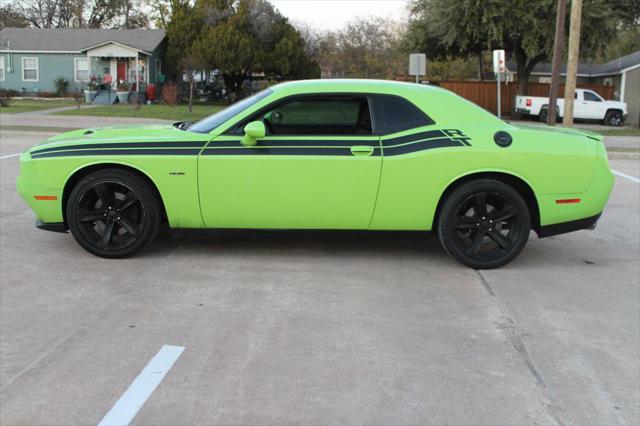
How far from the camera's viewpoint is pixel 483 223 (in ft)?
19.0

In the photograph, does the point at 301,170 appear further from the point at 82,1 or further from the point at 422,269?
the point at 82,1

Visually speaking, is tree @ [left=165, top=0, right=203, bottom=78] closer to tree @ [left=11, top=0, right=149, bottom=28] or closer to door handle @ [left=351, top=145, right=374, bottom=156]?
tree @ [left=11, top=0, right=149, bottom=28]

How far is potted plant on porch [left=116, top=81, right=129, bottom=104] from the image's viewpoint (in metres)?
38.8

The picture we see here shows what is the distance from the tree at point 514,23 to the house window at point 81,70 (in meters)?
21.8

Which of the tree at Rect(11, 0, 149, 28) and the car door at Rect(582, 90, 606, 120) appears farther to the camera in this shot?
the tree at Rect(11, 0, 149, 28)

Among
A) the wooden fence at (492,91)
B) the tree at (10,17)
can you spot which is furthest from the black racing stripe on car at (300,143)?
the tree at (10,17)

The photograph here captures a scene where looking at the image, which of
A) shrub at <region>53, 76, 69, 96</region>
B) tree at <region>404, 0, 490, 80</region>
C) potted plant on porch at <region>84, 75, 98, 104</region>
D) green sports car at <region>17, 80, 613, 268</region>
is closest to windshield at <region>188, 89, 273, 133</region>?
green sports car at <region>17, 80, 613, 268</region>

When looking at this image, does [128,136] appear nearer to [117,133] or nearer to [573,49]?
[117,133]

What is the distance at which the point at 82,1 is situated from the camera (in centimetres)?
6338

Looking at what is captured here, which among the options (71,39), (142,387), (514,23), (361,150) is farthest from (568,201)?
(71,39)

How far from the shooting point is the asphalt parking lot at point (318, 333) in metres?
3.32

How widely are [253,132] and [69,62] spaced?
40583 millimetres

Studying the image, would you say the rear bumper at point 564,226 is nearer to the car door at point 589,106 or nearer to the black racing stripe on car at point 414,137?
the black racing stripe on car at point 414,137

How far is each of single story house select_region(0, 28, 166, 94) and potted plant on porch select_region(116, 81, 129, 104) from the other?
33.8 inches
